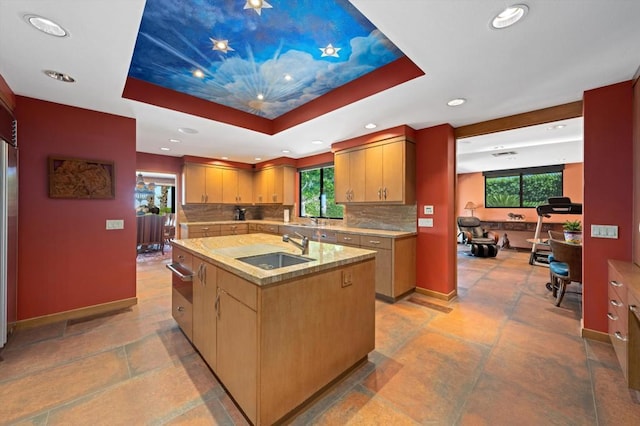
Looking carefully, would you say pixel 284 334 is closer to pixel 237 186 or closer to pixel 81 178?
pixel 81 178

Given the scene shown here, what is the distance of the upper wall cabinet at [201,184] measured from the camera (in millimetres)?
5676

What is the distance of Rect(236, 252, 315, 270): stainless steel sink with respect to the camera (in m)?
2.04

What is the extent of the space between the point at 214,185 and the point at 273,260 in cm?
451

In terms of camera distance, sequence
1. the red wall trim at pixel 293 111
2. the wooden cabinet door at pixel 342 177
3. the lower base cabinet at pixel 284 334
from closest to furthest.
Answer: the lower base cabinet at pixel 284 334 → the red wall trim at pixel 293 111 → the wooden cabinet door at pixel 342 177

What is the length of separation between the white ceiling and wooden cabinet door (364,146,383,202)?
605 mm

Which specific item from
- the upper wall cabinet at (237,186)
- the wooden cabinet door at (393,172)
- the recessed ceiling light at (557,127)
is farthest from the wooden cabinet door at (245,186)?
the recessed ceiling light at (557,127)

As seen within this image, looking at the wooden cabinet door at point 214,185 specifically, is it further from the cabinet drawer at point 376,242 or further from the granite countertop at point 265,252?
the cabinet drawer at point 376,242

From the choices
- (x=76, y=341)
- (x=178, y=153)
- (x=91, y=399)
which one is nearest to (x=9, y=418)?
(x=91, y=399)

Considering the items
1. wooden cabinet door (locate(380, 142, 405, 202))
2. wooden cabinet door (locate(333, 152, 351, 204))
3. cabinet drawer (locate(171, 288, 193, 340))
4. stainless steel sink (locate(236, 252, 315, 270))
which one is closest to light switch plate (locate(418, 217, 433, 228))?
wooden cabinet door (locate(380, 142, 405, 202))

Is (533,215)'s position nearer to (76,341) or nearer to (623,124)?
(623,124)

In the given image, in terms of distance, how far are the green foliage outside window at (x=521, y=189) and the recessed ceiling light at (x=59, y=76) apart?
9.79 metres

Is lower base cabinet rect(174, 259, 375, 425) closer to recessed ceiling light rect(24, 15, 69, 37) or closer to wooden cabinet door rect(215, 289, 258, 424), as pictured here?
wooden cabinet door rect(215, 289, 258, 424)

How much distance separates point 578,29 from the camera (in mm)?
1642

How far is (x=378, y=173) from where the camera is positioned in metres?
3.85
